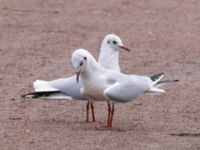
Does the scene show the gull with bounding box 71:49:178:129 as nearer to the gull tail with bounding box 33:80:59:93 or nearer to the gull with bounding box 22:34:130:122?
the gull with bounding box 22:34:130:122

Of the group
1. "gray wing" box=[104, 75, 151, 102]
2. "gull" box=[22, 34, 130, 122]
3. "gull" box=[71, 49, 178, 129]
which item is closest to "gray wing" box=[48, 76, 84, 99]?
"gull" box=[22, 34, 130, 122]

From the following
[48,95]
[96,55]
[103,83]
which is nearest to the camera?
[103,83]

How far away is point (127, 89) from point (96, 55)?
181 inches

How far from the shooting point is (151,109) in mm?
9945

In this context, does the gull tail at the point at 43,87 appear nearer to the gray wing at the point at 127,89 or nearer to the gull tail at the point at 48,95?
the gull tail at the point at 48,95

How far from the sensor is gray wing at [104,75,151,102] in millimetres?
8820

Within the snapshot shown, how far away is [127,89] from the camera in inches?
352

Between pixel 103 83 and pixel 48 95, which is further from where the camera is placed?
pixel 48 95

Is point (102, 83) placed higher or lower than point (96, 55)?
lower

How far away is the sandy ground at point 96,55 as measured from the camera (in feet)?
28.0

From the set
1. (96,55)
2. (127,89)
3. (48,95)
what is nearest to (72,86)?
(48,95)

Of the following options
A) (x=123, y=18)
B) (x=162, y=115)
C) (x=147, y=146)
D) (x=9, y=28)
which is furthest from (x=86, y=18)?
(x=147, y=146)

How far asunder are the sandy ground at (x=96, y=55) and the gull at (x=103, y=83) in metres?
0.32

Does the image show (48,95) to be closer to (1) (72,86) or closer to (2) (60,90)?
(2) (60,90)
